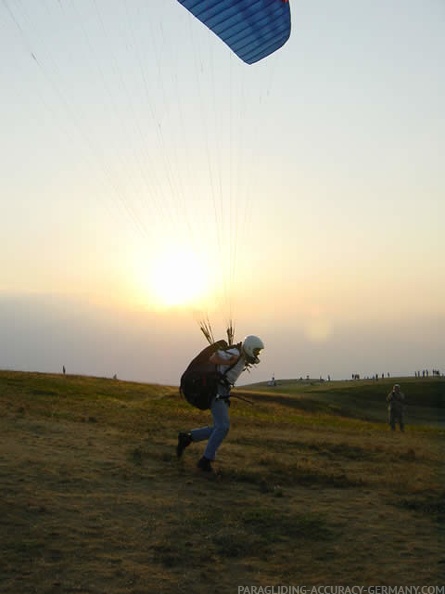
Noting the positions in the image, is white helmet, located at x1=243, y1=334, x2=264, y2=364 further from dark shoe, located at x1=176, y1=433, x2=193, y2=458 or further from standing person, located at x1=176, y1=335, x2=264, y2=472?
dark shoe, located at x1=176, y1=433, x2=193, y2=458

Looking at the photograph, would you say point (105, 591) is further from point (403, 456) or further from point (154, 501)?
point (403, 456)

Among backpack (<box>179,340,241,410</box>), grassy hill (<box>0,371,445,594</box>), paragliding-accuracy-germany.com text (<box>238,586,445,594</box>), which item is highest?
backpack (<box>179,340,241,410</box>)

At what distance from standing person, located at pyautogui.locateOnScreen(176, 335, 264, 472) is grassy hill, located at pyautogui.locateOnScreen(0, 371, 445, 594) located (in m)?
0.54

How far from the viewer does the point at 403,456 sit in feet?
46.8

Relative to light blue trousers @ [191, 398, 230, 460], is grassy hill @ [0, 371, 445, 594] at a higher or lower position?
lower

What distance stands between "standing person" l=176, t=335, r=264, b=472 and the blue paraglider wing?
20.5ft

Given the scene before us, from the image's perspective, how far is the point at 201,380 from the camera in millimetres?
10930

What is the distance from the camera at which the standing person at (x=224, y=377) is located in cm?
1091

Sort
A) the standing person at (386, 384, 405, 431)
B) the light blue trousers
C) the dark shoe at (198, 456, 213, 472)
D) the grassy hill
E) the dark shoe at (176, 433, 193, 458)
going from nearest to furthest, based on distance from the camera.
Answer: the grassy hill
the dark shoe at (198, 456, 213, 472)
the light blue trousers
the dark shoe at (176, 433, 193, 458)
the standing person at (386, 384, 405, 431)

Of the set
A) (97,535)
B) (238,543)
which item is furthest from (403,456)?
(97,535)

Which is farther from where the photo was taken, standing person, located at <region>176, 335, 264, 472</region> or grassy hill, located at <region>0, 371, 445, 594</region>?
standing person, located at <region>176, 335, 264, 472</region>

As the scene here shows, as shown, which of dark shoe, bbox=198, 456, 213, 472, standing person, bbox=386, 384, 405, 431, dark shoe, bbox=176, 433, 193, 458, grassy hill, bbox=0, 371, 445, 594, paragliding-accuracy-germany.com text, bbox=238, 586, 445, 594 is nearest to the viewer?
paragliding-accuracy-germany.com text, bbox=238, 586, 445, 594

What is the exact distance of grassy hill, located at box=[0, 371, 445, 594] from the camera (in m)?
6.33

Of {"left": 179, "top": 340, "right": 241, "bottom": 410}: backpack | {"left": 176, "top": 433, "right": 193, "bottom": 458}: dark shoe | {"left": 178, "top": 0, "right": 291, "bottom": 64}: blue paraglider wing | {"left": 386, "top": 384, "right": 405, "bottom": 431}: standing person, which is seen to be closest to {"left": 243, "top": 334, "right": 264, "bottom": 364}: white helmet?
{"left": 179, "top": 340, "right": 241, "bottom": 410}: backpack
